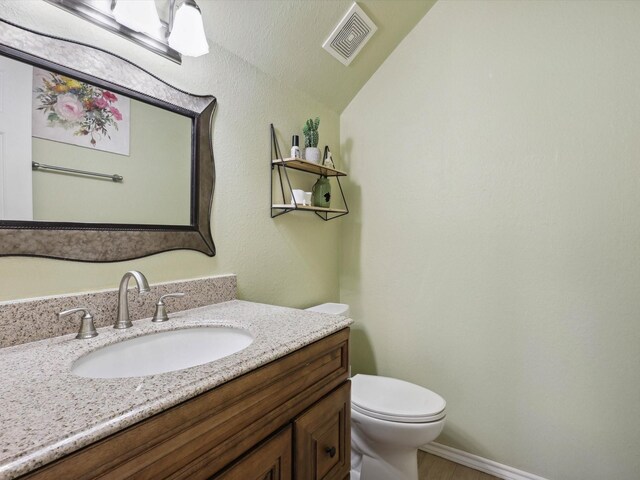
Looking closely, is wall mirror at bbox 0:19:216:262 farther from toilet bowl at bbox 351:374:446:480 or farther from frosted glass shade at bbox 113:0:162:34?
toilet bowl at bbox 351:374:446:480

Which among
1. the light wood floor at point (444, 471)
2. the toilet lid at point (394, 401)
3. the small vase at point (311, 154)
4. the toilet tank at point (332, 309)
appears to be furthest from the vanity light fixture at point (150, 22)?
the light wood floor at point (444, 471)

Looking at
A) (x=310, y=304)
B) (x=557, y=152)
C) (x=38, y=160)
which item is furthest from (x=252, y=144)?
(x=557, y=152)

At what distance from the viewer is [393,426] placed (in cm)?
135

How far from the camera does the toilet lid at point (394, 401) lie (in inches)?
53.4

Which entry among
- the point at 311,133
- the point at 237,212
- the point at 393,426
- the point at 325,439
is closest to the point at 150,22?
the point at 237,212

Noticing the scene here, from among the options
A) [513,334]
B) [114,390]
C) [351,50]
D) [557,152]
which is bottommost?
[513,334]

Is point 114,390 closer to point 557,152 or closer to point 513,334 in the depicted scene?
point 513,334

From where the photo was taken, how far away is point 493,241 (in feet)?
5.42

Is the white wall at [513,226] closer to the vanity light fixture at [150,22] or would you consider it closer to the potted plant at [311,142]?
the potted plant at [311,142]

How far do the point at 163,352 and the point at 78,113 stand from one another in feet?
2.45

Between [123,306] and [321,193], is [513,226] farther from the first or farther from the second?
[123,306]

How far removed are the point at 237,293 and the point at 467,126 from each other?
4.64 ft

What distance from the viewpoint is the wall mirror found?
0.86 m

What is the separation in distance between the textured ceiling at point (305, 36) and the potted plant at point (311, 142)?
0.24m
